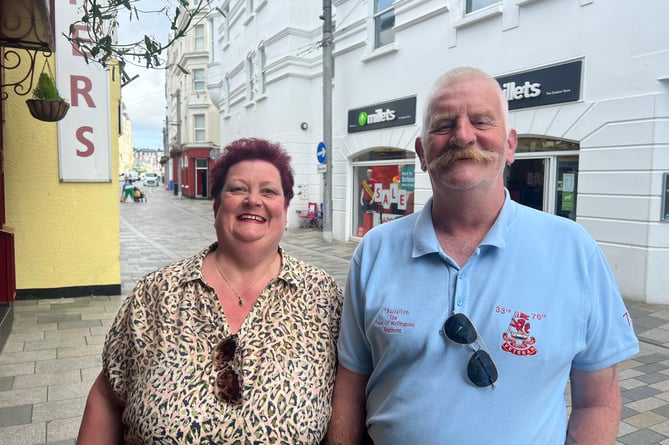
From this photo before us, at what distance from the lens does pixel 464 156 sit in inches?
59.9

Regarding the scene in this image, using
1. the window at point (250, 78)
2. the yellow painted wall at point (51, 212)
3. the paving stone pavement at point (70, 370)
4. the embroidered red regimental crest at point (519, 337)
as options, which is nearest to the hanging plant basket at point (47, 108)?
the yellow painted wall at point (51, 212)

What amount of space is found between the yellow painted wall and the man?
20.4 feet

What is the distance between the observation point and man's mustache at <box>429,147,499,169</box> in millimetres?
1523

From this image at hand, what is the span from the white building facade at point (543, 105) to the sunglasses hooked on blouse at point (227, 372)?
41.4 inches

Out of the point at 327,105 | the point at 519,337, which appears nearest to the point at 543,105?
the point at 327,105

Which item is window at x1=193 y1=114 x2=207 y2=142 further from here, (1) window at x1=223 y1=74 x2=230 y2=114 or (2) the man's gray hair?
(2) the man's gray hair

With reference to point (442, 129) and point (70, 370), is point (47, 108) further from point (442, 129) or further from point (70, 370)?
point (442, 129)

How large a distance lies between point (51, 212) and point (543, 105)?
23.8 feet

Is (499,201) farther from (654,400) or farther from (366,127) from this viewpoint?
(366,127)

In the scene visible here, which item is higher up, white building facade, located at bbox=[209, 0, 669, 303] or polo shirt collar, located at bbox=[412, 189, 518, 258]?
white building facade, located at bbox=[209, 0, 669, 303]

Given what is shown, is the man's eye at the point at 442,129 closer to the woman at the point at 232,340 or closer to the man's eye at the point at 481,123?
the man's eye at the point at 481,123

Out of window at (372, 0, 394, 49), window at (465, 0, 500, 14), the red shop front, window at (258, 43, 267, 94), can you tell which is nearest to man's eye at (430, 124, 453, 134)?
window at (465, 0, 500, 14)

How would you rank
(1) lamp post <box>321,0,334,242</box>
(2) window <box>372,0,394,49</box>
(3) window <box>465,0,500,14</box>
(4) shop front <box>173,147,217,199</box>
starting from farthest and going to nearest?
(4) shop front <box>173,147,217,199</box>
(1) lamp post <box>321,0,334,242</box>
(2) window <box>372,0,394,49</box>
(3) window <box>465,0,500,14</box>

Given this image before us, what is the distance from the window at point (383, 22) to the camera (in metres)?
11.6
